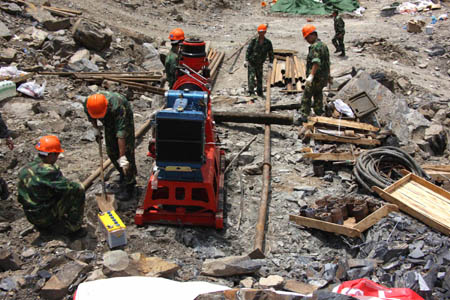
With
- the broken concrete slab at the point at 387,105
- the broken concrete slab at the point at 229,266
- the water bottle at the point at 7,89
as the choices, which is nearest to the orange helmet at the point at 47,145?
the broken concrete slab at the point at 229,266

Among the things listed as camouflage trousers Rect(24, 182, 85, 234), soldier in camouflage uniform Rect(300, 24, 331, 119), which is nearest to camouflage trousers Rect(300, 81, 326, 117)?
soldier in camouflage uniform Rect(300, 24, 331, 119)

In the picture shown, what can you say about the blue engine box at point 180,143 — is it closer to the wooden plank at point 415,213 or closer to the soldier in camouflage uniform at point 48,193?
the soldier in camouflage uniform at point 48,193

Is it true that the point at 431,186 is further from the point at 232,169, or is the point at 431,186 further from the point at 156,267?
the point at 156,267

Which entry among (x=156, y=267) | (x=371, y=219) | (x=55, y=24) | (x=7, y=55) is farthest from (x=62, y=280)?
(x=55, y=24)

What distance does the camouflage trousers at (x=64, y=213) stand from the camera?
5.32m

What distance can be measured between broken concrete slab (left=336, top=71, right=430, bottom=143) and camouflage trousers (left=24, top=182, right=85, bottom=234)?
6680mm

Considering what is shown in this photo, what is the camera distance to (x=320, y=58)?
9.27 metres

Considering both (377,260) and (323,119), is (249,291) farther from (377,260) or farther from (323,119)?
(323,119)

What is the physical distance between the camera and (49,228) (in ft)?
18.3

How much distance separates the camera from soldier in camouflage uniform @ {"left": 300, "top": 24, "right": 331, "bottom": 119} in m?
9.19

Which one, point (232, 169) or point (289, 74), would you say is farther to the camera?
point (289, 74)

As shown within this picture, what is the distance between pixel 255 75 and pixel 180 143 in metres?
6.07

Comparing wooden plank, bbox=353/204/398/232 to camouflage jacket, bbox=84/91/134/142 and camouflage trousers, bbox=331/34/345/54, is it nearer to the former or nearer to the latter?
camouflage jacket, bbox=84/91/134/142

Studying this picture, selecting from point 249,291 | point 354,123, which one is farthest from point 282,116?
point 249,291
